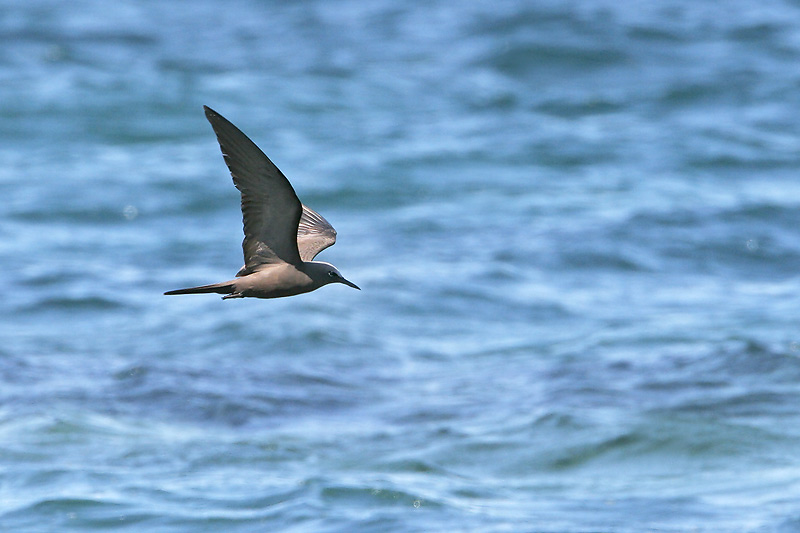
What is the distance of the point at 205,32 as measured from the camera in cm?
2195

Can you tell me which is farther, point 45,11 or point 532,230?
point 45,11

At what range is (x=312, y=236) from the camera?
6.12 meters

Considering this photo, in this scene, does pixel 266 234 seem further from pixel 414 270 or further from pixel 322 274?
pixel 414 270

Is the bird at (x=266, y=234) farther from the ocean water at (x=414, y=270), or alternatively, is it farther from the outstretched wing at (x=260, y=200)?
the ocean water at (x=414, y=270)

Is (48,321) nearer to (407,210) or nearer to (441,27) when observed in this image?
(407,210)

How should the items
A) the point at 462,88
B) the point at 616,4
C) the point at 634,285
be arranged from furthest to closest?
the point at 616,4 → the point at 462,88 → the point at 634,285

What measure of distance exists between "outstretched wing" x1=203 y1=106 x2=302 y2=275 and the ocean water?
360cm

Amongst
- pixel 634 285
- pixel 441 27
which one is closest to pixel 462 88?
pixel 441 27

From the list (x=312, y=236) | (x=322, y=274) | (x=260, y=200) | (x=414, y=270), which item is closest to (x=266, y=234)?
(x=260, y=200)

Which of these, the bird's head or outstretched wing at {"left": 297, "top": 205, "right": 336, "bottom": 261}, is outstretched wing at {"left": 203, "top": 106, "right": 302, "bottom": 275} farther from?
outstretched wing at {"left": 297, "top": 205, "right": 336, "bottom": 261}

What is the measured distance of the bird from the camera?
4.90 meters

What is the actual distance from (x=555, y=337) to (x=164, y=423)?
4083 mm

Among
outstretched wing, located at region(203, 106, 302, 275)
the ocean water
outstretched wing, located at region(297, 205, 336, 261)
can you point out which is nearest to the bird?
outstretched wing, located at region(203, 106, 302, 275)

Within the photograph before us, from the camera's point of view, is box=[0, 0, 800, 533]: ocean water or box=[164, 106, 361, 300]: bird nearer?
box=[164, 106, 361, 300]: bird
